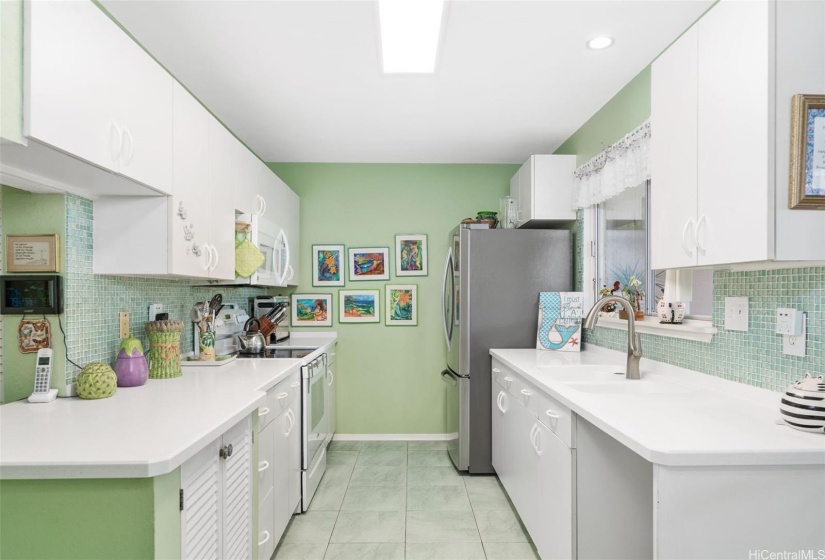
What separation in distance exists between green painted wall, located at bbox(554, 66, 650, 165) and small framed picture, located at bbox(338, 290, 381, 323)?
6.70 ft

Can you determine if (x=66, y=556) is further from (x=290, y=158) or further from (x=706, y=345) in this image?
(x=290, y=158)

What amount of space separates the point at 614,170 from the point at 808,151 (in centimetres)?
159

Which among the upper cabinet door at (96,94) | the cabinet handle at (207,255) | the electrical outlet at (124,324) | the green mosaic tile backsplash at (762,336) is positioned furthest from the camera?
the cabinet handle at (207,255)

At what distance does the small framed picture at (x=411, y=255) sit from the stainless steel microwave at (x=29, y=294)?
277 cm

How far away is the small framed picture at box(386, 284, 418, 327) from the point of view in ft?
13.9

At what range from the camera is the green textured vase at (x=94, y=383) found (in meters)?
1.73

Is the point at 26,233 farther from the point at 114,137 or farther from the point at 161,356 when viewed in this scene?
the point at 161,356

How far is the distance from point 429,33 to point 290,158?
2312 millimetres

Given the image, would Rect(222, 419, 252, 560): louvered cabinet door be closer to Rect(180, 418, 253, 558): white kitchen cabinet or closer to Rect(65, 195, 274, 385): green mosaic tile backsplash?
Rect(180, 418, 253, 558): white kitchen cabinet

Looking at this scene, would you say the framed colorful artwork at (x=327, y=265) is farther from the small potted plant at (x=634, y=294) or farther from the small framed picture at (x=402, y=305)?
the small potted plant at (x=634, y=294)

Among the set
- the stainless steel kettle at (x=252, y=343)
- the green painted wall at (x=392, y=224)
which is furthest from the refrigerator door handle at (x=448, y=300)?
the stainless steel kettle at (x=252, y=343)

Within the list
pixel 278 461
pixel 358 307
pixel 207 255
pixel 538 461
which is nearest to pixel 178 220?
pixel 207 255

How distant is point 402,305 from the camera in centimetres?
424

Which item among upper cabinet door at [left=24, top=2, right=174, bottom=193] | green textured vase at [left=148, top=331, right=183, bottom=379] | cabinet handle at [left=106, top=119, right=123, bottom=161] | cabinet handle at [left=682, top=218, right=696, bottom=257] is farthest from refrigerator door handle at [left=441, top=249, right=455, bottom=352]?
cabinet handle at [left=106, top=119, right=123, bottom=161]
